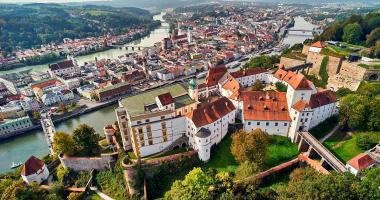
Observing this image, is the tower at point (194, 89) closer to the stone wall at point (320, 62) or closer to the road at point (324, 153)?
the road at point (324, 153)

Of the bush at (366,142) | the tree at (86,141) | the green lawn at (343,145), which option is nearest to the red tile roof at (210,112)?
the green lawn at (343,145)

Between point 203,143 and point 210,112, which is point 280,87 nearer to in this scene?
point 210,112

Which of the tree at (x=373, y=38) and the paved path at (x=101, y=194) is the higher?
the tree at (x=373, y=38)

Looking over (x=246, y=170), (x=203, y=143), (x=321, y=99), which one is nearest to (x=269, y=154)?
(x=246, y=170)

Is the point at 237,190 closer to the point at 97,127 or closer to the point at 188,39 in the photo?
the point at 97,127

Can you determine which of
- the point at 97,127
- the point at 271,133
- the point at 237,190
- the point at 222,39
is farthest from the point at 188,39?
the point at 237,190

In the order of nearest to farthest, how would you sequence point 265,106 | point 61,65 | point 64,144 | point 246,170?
point 246,170 → point 64,144 → point 265,106 → point 61,65

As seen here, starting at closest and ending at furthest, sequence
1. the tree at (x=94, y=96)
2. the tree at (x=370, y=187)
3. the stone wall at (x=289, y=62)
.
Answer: the tree at (x=370, y=187) < the stone wall at (x=289, y=62) < the tree at (x=94, y=96)

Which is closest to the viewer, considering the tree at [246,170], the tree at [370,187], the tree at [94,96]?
the tree at [370,187]
